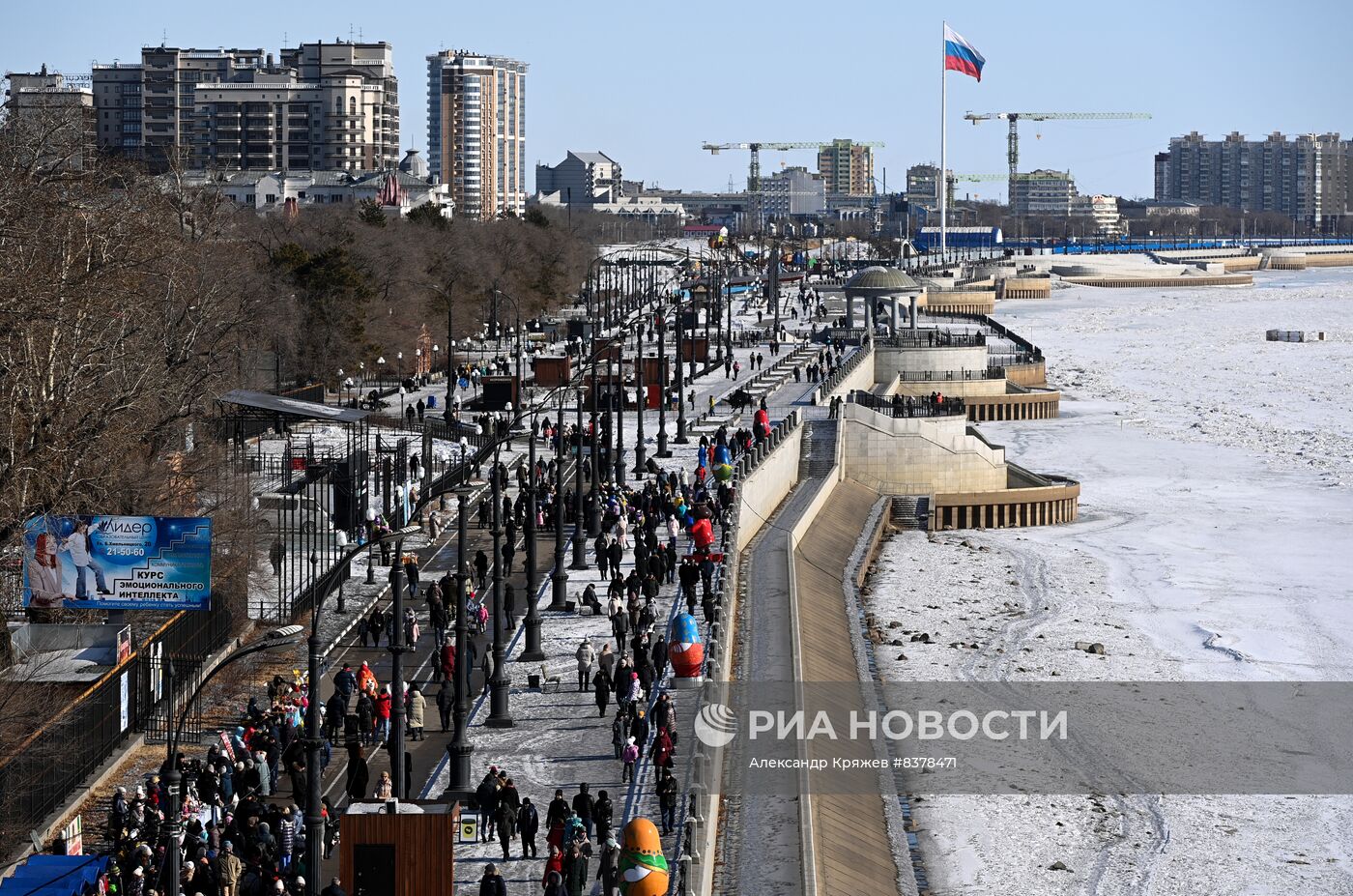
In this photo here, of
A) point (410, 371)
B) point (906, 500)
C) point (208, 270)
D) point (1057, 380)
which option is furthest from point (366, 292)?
point (1057, 380)

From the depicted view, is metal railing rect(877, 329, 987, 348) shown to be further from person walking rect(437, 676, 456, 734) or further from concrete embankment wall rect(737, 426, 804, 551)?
A: person walking rect(437, 676, 456, 734)

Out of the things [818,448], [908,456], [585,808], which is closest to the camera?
[585,808]

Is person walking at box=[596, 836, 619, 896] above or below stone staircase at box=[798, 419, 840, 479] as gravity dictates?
below

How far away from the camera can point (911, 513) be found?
5428 cm

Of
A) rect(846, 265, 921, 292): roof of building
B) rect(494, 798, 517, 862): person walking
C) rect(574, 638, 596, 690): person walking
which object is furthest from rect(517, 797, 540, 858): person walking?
rect(846, 265, 921, 292): roof of building

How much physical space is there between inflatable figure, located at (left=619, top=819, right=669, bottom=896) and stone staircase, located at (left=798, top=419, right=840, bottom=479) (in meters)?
33.1

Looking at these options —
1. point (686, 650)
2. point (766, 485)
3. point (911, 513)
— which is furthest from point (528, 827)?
point (911, 513)

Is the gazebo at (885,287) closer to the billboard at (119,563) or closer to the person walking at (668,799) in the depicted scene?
the billboard at (119,563)

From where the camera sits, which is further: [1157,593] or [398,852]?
[1157,593]

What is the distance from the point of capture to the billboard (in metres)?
26.4

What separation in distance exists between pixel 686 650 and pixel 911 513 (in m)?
28.4

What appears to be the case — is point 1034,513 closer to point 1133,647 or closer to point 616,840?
point 1133,647

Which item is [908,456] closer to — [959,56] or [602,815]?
[602,815]

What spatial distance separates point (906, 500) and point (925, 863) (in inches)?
1204
